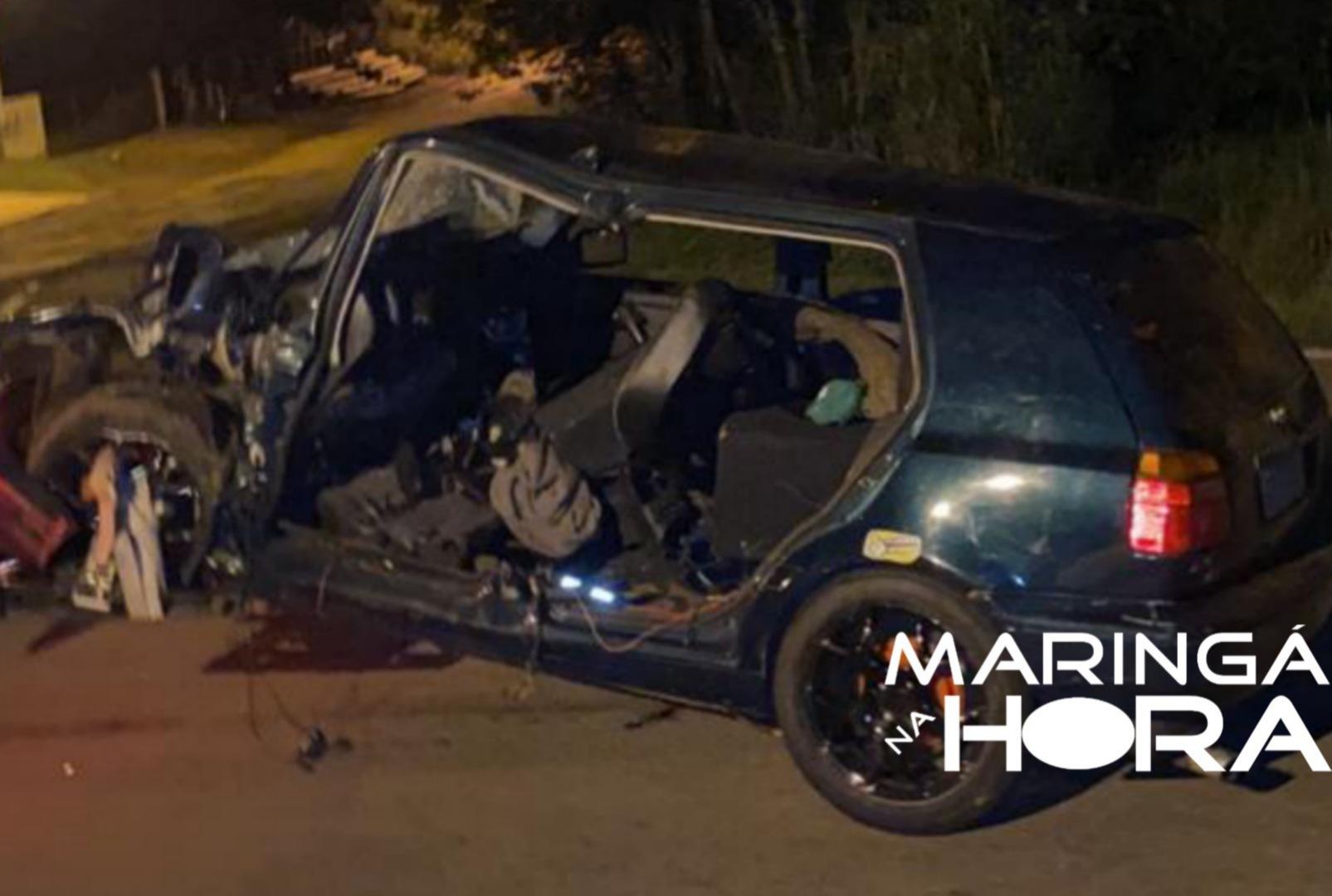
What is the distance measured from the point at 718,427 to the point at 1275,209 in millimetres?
8381

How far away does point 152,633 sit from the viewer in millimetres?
7324

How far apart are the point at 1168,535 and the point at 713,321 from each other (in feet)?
5.10

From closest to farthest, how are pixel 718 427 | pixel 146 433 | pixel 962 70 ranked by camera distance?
pixel 718 427 < pixel 146 433 < pixel 962 70

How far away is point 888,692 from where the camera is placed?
18.7ft

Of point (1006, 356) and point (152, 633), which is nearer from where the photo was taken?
point (1006, 356)

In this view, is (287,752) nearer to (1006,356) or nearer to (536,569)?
(536,569)

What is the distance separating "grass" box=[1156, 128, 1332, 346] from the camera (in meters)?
12.0

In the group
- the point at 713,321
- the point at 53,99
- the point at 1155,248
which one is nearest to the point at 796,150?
the point at 713,321

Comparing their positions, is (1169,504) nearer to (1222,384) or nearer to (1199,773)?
(1222,384)

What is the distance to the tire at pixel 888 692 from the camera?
18.0 feet

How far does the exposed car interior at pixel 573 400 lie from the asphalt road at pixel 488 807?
46 centimetres

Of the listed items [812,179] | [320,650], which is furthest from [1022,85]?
[812,179]

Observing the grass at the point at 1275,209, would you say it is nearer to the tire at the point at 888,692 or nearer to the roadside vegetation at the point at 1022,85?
the roadside vegetation at the point at 1022,85

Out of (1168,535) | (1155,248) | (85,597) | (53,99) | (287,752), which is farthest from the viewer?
(53,99)
